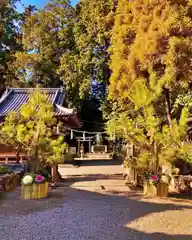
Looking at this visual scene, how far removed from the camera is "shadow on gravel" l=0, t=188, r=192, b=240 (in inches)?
160

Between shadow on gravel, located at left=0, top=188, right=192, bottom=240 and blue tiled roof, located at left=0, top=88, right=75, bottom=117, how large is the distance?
556 cm

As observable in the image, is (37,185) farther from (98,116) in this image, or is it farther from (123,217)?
(98,116)

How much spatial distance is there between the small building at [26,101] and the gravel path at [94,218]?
5089 millimetres

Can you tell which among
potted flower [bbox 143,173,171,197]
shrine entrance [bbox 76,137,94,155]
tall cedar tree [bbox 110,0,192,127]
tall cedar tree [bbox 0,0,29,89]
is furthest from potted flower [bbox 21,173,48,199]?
tall cedar tree [bbox 0,0,29,89]

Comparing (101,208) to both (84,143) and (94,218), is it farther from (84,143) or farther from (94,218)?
(84,143)

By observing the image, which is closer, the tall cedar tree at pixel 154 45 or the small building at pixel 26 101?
the tall cedar tree at pixel 154 45

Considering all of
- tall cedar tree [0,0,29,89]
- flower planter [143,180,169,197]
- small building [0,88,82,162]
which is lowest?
flower planter [143,180,169,197]

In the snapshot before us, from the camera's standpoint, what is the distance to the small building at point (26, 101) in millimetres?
11828

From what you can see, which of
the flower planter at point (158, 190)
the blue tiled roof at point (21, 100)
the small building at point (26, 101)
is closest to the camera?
the flower planter at point (158, 190)

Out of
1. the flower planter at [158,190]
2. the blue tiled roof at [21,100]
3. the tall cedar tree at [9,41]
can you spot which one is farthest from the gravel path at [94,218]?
the tall cedar tree at [9,41]

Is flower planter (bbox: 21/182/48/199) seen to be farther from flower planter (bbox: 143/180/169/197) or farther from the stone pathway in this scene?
flower planter (bbox: 143/180/169/197)

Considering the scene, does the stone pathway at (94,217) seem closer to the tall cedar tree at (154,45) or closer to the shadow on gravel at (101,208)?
the shadow on gravel at (101,208)

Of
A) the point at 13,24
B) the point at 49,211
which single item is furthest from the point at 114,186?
the point at 13,24

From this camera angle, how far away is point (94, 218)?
488 cm
